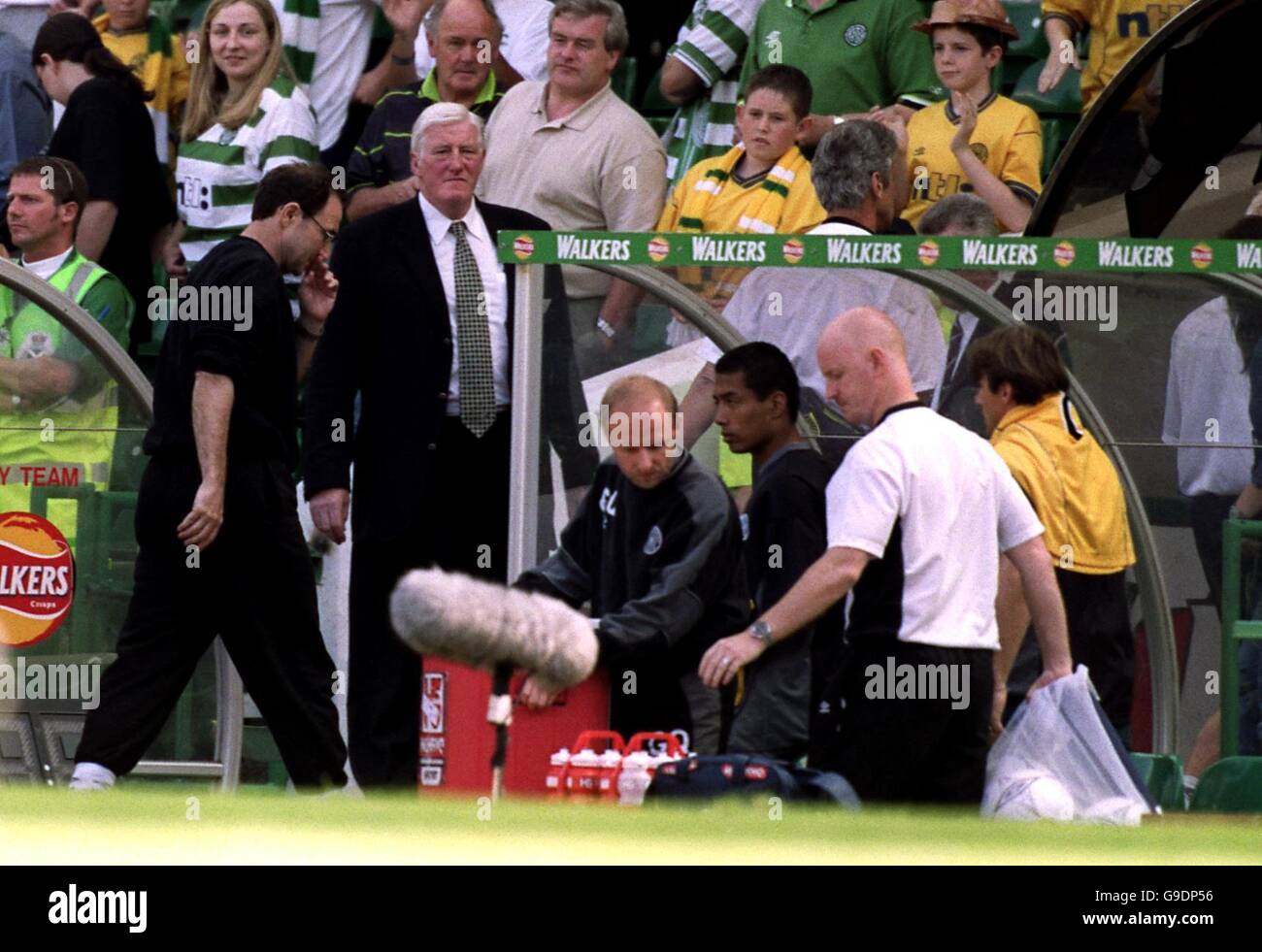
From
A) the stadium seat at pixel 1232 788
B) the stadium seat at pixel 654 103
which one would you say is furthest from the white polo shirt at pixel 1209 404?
the stadium seat at pixel 654 103

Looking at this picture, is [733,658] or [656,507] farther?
[656,507]

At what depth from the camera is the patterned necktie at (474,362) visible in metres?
7.78

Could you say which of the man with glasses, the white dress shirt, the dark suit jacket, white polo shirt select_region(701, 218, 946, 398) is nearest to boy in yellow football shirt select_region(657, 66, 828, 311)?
the white dress shirt

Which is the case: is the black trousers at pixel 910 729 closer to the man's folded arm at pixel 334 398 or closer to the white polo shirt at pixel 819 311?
the white polo shirt at pixel 819 311

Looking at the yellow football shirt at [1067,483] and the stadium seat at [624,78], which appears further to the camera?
the stadium seat at [624,78]

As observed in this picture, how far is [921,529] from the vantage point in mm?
6473

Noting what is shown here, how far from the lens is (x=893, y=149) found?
7824 millimetres

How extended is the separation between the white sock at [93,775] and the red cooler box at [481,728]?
3.25 feet

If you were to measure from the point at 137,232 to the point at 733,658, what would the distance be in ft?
13.7

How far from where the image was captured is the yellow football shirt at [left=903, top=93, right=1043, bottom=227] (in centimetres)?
882

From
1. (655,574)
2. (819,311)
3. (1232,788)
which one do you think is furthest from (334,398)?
(1232,788)

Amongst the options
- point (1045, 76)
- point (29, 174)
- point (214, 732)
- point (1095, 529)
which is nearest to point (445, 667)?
point (214, 732)

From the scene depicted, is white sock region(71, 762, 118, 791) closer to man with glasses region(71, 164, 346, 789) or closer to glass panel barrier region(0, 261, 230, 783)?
man with glasses region(71, 164, 346, 789)
